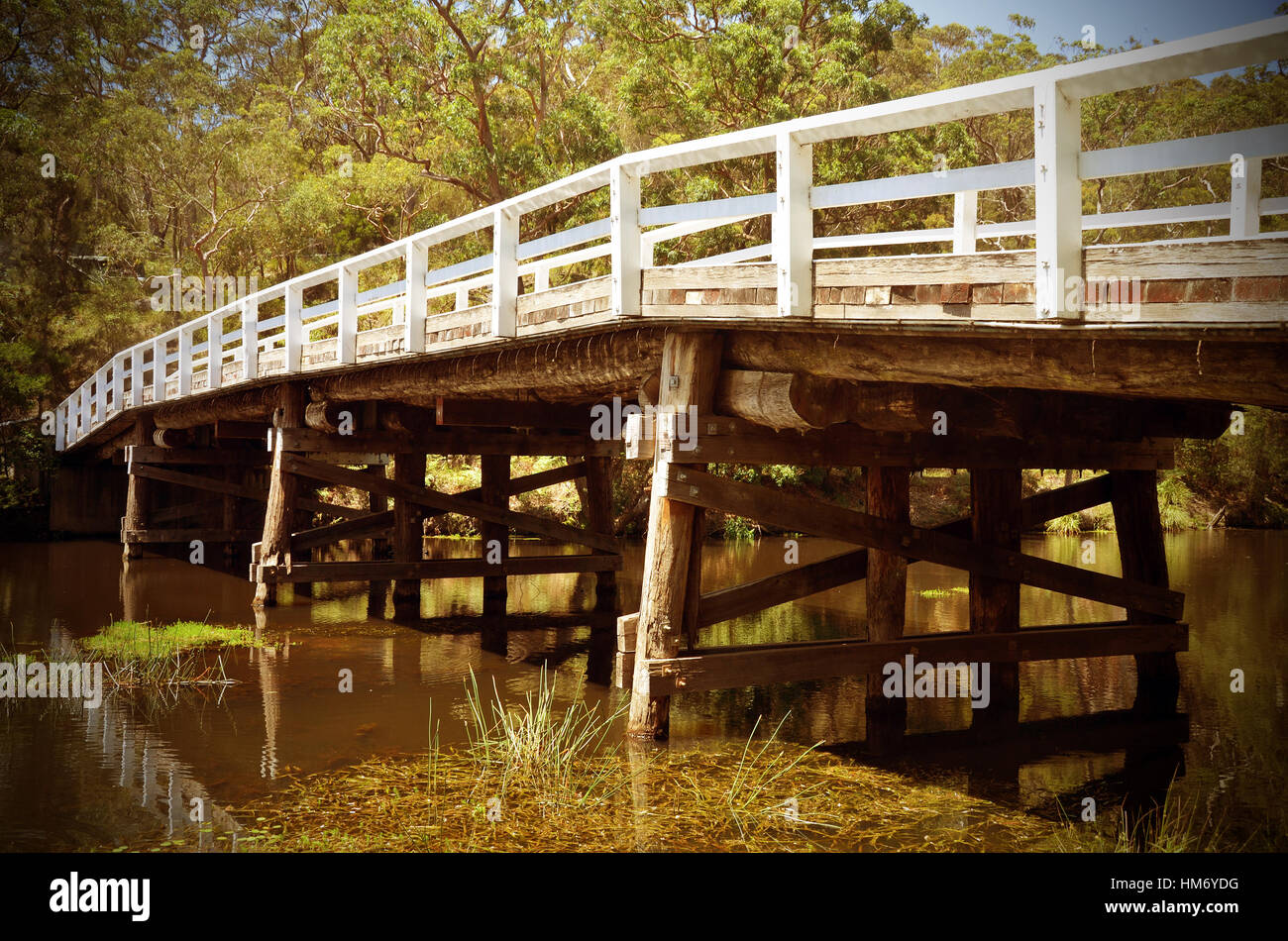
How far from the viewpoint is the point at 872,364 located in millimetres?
5855

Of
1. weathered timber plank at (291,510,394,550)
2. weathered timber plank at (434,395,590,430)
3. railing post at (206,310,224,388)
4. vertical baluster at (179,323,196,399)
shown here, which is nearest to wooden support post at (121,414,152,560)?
vertical baluster at (179,323,196,399)

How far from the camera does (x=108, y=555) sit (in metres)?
19.6

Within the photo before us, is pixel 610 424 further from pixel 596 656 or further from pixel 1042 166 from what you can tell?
pixel 1042 166

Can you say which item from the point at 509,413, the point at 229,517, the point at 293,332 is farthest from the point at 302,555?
the point at 509,413

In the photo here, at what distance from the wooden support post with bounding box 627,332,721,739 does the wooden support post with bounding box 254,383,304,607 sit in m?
7.21

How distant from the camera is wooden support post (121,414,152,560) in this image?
18.4 metres

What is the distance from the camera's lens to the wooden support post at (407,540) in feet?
42.9

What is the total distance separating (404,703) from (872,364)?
4444 mm

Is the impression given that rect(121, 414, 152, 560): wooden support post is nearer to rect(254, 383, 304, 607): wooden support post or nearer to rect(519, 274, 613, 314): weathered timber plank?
rect(254, 383, 304, 607): wooden support post

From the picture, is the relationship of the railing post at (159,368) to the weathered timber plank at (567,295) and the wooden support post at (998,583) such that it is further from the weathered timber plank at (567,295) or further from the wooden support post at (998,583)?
the wooden support post at (998,583)

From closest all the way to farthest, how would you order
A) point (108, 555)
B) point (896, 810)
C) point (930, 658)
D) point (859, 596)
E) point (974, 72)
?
point (896, 810), point (930, 658), point (859, 596), point (108, 555), point (974, 72)

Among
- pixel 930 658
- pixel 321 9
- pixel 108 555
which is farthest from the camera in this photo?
pixel 321 9
